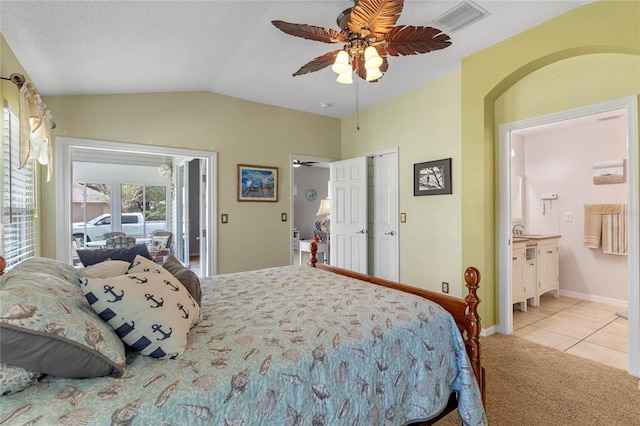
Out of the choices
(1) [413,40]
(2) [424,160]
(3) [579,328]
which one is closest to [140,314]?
(1) [413,40]

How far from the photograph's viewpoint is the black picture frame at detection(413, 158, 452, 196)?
3.51 metres

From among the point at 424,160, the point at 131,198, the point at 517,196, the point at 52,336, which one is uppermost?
the point at 424,160

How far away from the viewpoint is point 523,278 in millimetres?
3887

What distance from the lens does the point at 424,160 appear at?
3795mm

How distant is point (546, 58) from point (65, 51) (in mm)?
3753

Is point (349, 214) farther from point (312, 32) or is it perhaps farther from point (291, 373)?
point (291, 373)

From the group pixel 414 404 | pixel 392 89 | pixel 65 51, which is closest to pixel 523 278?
pixel 392 89

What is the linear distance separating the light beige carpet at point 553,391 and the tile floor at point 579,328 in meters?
0.23

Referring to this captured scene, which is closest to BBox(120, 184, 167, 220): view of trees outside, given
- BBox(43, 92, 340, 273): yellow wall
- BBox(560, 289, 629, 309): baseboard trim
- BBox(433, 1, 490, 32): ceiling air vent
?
BBox(43, 92, 340, 273): yellow wall

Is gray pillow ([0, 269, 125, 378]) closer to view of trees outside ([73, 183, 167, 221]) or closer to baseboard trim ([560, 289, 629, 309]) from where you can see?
baseboard trim ([560, 289, 629, 309])

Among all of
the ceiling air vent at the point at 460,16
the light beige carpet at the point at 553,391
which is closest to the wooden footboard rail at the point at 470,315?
the light beige carpet at the point at 553,391

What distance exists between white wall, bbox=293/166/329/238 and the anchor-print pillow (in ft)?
25.1

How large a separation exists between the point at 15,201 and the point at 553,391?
4.15 m

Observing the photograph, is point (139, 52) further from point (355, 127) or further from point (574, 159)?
point (574, 159)
